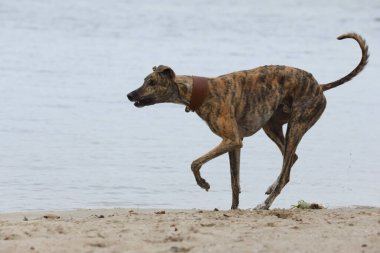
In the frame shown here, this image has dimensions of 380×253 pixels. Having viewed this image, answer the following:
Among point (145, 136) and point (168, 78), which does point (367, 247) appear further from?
point (145, 136)

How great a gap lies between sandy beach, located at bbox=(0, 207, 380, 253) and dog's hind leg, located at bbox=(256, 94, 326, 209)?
2.87 ft

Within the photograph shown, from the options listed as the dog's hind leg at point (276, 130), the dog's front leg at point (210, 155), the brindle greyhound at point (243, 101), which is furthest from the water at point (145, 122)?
the dog's front leg at point (210, 155)

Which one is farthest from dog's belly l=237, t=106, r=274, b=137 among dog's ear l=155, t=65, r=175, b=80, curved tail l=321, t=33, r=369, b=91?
dog's ear l=155, t=65, r=175, b=80

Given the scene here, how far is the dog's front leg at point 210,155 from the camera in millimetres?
9891

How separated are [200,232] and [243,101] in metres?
2.24

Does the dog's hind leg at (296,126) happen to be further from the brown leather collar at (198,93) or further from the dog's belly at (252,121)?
the brown leather collar at (198,93)

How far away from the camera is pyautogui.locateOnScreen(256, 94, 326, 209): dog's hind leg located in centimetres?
1046

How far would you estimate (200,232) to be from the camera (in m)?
8.30

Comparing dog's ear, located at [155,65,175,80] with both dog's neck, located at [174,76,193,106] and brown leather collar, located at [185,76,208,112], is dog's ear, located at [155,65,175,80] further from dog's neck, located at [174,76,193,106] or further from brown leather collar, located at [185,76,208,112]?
brown leather collar, located at [185,76,208,112]

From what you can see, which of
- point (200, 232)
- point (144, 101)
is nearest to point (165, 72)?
point (144, 101)

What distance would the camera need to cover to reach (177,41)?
1139 inches

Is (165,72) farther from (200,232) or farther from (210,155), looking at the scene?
(200,232)

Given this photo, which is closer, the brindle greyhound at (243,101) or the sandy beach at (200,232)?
the sandy beach at (200,232)

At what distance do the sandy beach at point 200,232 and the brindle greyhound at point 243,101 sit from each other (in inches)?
32.8
